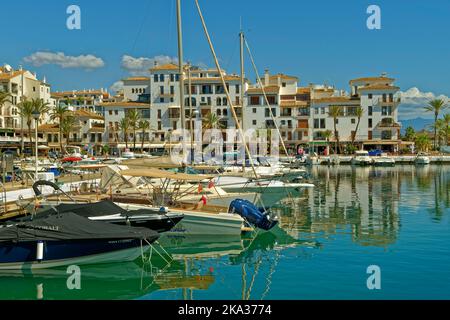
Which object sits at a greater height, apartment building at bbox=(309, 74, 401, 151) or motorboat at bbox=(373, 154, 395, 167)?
apartment building at bbox=(309, 74, 401, 151)

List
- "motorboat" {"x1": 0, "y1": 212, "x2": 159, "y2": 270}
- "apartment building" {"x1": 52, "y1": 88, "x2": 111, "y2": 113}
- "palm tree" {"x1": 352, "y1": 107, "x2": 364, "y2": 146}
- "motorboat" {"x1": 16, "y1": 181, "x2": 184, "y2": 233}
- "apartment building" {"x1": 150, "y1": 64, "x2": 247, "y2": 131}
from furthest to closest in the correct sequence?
1. "apartment building" {"x1": 52, "y1": 88, "x2": 111, "y2": 113}
2. "apartment building" {"x1": 150, "y1": 64, "x2": 247, "y2": 131}
3. "palm tree" {"x1": 352, "y1": 107, "x2": 364, "y2": 146}
4. "motorboat" {"x1": 16, "y1": 181, "x2": 184, "y2": 233}
5. "motorboat" {"x1": 0, "y1": 212, "x2": 159, "y2": 270}

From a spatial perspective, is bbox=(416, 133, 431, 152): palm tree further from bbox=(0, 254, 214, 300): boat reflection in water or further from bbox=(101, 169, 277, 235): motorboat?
bbox=(0, 254, 214, 300): boat reflection in water

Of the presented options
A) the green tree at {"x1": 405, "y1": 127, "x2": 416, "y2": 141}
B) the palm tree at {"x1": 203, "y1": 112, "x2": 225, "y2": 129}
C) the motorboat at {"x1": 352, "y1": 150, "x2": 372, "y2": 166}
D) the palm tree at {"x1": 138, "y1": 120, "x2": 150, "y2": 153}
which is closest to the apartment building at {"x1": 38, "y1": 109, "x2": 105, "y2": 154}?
the palm tree at {"x1": 138, "y1": 120, "x2": 150, "y2": 153}

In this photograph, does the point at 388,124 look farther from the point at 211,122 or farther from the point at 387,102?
the point at 211,122

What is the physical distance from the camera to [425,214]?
30.4 metres

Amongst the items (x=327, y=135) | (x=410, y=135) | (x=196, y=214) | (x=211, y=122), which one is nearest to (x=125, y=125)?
(x=211, y=122)

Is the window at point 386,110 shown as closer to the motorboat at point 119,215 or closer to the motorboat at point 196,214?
the motorboat at point 196,214

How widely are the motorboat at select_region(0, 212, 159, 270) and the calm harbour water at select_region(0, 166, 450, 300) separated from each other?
0.51 meters

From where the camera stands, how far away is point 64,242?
17312 millimetres

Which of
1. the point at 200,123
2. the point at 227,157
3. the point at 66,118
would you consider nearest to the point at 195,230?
the point at 227,157

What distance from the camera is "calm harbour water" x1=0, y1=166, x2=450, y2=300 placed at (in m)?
15.8

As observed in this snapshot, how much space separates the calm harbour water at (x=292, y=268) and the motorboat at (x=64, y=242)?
1.67 ft

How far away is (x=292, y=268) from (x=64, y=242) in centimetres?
803

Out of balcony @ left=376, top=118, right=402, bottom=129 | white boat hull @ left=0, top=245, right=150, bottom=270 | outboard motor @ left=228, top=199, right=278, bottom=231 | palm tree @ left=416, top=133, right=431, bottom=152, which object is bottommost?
white boat hull @ left=0, top=245, right=150, bottom=270
